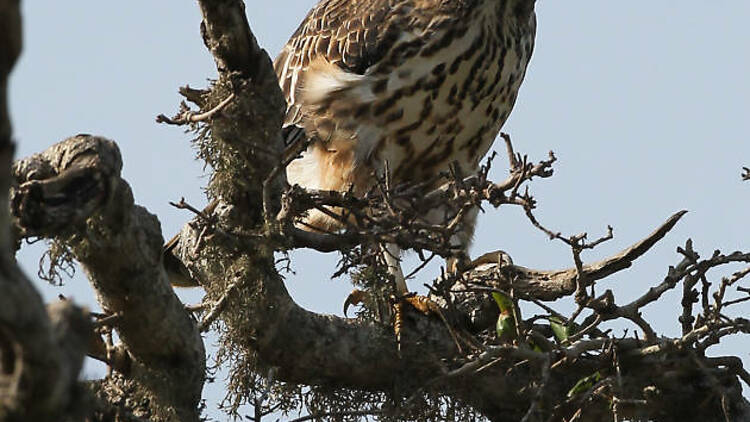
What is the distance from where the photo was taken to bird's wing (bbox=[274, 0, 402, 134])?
5363 millimetres

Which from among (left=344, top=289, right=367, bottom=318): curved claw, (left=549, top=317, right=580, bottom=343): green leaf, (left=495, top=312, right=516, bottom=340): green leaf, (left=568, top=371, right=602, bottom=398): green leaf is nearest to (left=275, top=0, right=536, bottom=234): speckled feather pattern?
(left=344, top=289, right=367, bottom=318): curved claw

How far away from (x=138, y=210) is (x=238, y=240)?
0.60m

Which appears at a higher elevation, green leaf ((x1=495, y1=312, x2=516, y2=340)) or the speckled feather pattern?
the speckled feather pattern

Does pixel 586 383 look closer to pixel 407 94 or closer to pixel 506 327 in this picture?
pixel 506 327

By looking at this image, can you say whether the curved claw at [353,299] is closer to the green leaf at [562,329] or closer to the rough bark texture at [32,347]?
the green leaf at [562,329]

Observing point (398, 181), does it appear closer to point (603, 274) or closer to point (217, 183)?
point (603, 274)

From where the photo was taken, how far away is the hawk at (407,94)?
525 cm

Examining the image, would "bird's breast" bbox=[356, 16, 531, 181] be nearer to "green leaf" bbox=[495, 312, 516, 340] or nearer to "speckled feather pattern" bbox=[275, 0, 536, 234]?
"speckled feather pattern" bbox=[275, 0, 536, 234]

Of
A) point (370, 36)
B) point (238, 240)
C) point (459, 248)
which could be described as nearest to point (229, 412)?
point (238, 240)

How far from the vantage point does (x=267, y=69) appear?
150 inches

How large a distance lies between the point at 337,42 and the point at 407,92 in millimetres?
515

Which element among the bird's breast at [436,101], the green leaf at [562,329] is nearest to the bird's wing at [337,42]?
the bird's breast at [436,101]

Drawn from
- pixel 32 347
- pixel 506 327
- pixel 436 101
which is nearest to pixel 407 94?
pixel 436 101

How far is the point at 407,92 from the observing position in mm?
5223
